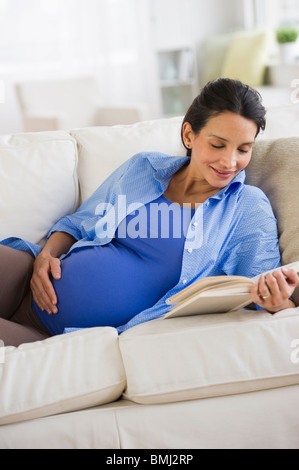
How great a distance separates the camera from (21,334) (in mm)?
1513

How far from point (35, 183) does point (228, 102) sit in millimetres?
678

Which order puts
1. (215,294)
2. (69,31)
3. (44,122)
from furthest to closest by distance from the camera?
(69,31)
(44,122)
(215,294)

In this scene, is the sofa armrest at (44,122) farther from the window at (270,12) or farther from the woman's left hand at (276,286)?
the woman's left hand at (276,286)

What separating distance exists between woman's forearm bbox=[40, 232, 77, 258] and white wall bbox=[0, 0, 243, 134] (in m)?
3.58

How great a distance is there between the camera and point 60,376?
4.40 ft

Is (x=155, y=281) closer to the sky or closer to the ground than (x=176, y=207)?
closer to the ground

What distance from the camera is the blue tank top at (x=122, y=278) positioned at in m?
1.59

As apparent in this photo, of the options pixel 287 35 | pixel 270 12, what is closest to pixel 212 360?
pixel 287 35

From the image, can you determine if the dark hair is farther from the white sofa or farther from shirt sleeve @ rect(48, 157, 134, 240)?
the white sofa

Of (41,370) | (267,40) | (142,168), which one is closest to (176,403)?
(41,370)

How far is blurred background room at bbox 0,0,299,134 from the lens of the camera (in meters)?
4.62

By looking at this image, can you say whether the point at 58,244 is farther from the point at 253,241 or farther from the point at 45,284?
the point at 253,241

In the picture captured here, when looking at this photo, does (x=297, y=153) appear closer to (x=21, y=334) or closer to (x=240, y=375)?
(x=240, y=375)
